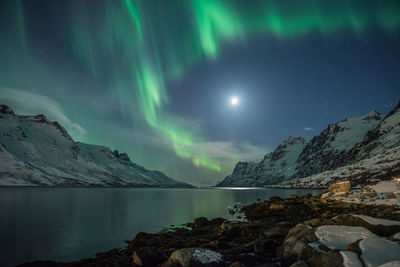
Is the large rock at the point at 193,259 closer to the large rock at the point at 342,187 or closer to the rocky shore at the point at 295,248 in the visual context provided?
the rocky shore at the point at 295,248

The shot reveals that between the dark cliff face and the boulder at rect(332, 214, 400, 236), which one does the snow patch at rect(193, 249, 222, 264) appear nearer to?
the boulder at rect(332, 214, 400, 236)

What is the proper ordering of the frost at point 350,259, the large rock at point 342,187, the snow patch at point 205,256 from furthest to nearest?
the large rock at point 342,187, the snow patch at point 205,256, the frost at point 350,259

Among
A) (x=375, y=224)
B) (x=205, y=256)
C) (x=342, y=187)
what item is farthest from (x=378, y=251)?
(x=342, y=187)

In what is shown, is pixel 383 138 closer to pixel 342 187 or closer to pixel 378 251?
pixel 342 187

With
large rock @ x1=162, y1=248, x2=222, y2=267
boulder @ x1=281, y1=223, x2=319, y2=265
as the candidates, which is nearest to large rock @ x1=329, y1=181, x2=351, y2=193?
boulder @ x1=281, y1=223, x2=319, y2=265

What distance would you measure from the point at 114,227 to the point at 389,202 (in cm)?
3360

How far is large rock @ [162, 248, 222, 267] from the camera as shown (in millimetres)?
9969

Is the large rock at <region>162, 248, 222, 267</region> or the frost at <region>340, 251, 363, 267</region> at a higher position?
the frost at <region>340, 251, 363, 267</region>

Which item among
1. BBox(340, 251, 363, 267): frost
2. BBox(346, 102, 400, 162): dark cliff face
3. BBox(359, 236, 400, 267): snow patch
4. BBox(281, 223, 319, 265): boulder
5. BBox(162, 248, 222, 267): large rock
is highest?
BBox(346, 102, 400, 162): dark cliff face

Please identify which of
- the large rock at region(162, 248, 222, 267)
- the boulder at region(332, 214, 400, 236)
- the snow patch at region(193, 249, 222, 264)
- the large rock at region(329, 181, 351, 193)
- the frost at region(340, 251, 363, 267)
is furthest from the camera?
the large rock at region(329, 181, 351, 193)

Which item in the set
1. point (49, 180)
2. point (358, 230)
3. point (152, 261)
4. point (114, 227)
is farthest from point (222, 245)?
point (49, 180)

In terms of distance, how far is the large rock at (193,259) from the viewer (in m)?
9.97

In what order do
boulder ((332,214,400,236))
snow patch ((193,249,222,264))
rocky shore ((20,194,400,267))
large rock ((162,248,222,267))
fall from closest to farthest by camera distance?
rocky shore ((20,194,400,267))
boulder ((332,214,400,236))
large rock ((162,248,222,267))
snow patch ((193,249,222,264))

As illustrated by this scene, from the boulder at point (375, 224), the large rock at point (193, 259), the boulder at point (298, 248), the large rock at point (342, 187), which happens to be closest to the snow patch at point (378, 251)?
the boulder at point (298, 248)
